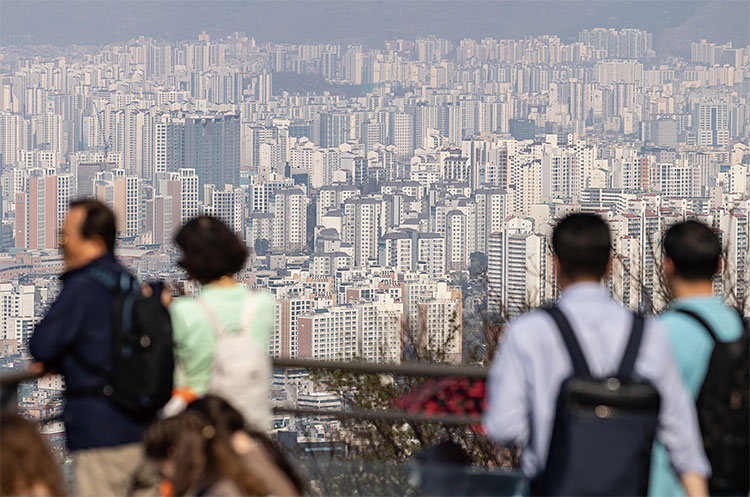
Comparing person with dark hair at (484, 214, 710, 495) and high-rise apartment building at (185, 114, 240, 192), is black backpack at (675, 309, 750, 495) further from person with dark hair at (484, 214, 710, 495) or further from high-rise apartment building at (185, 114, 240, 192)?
→ high-rise apartment building at (185, 114, 240, 192)

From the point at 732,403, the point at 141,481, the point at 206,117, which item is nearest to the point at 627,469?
the point at 732,403

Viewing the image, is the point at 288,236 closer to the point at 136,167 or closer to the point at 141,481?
→ the point at 136,167

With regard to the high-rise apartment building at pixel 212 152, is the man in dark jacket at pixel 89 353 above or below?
below

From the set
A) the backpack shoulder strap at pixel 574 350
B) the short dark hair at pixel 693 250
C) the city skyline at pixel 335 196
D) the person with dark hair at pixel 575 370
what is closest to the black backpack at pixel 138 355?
the person with dark hair at pixel 575 370

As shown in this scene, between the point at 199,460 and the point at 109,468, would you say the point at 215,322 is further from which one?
the point at 199,460

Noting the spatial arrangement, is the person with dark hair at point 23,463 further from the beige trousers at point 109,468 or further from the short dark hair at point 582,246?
the short dark hair at point 582,246

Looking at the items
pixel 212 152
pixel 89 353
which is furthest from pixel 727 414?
pixel 212 152

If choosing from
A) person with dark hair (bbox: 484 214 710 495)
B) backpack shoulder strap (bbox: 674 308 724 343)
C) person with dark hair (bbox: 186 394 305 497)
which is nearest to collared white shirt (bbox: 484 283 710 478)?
person with dark hair (bbox: 484 214 710 495)
